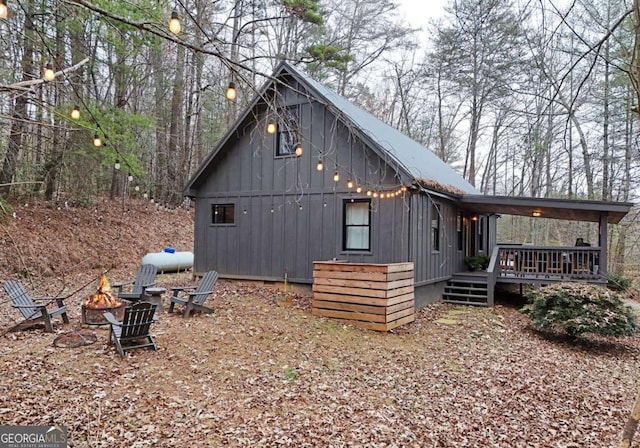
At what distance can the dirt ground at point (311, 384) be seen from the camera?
4160 mm

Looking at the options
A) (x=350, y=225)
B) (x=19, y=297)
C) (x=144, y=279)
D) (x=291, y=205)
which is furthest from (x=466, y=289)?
(x=19, y=297)

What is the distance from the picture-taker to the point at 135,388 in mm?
4734

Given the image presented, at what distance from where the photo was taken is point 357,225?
10602 mm

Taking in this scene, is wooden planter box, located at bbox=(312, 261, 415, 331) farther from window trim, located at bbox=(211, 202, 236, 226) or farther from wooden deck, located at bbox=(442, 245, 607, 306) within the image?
window trim, located at bbox=(211, 202, 236, 226)

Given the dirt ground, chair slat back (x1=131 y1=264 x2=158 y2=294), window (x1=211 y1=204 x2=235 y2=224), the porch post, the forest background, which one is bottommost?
the dirt ground

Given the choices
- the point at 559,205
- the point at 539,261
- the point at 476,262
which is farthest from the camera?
the point at 476,262

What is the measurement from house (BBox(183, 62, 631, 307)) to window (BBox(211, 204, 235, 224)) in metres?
0.03

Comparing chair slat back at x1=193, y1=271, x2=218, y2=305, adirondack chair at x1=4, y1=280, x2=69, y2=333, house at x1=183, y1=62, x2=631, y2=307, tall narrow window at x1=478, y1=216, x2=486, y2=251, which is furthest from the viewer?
tall narrow window at x1=478, y1=216, x2=486, y2=251

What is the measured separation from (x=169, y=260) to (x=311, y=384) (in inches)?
397

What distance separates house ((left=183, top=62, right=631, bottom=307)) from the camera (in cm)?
1016

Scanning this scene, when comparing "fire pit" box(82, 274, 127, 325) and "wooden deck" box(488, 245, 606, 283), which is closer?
"fire pit" box(82, 274, 127, 325)

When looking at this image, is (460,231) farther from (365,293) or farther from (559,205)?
(365,293)

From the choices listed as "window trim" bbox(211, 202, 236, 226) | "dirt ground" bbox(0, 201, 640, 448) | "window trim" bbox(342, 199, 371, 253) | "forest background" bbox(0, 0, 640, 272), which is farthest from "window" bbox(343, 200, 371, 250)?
"forest background" bbox(0, 0, 640, 272)

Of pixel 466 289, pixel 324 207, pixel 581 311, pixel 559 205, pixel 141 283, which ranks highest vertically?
pixel 559 205
